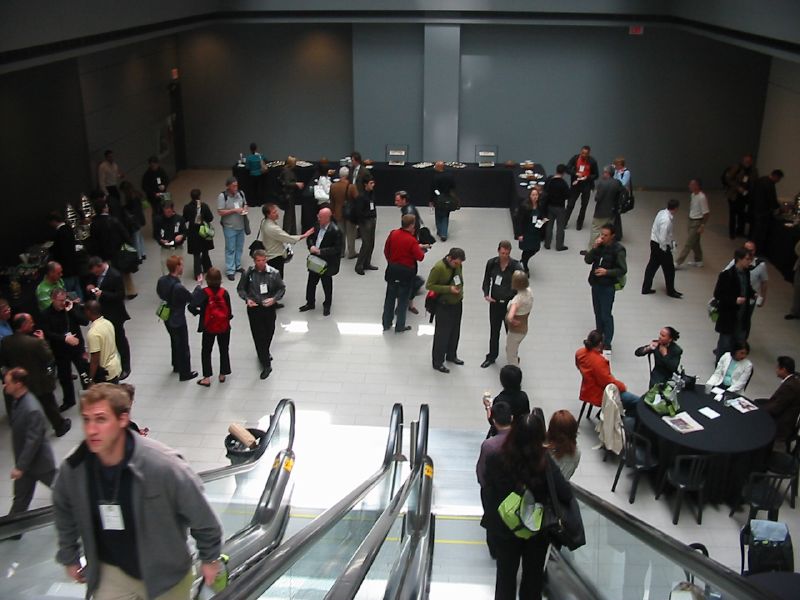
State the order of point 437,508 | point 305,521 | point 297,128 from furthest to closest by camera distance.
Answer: point 297,128 < point 437,508 < point 305,521

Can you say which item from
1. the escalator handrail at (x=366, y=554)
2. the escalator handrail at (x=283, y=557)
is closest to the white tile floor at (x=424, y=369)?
the escalator handrail at (x=366, y=554)

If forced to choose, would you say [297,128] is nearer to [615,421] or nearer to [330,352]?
[330,352]

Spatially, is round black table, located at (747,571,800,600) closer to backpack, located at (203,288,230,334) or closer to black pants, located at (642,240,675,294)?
backpack, located at (203,288,230,334)

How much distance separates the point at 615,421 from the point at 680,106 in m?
13.3

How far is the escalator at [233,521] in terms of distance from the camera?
14.2 ft

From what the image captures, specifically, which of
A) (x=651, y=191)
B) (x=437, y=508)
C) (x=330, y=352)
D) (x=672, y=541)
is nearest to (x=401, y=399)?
(x=330, y=352)

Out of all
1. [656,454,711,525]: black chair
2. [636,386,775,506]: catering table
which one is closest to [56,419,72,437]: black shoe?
→ [636,386,775,506]: catering table

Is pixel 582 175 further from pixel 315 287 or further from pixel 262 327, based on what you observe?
pixel 262 327

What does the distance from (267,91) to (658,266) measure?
11.6 m

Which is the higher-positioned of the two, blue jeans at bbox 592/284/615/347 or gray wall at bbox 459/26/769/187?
gray wall at bbox 459/26/769/187

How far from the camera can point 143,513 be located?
3.64 meters

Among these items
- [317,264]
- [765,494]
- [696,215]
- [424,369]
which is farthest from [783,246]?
[317,264]

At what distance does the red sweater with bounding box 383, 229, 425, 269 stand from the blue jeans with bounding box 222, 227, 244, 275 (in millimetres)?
3357

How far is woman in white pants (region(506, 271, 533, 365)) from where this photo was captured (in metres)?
9.93
